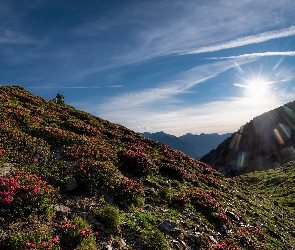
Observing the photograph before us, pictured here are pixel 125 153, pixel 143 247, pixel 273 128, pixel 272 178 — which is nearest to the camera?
pixel 143 247

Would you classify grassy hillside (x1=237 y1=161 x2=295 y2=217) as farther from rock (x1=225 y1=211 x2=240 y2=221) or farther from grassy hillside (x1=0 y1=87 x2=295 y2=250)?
rock (x1=225 y1=211 x2=240 y2=221)

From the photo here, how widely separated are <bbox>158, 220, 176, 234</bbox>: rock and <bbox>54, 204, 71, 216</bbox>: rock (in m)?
5.52

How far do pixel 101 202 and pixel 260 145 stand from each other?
460ft

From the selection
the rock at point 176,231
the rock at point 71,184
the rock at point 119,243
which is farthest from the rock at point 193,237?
the rock at point 71,184

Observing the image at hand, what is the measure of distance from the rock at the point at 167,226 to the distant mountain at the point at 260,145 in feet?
332

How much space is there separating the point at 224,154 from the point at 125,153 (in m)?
149

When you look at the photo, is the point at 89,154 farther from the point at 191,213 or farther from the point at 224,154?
the point at 224,154

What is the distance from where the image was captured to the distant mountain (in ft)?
384

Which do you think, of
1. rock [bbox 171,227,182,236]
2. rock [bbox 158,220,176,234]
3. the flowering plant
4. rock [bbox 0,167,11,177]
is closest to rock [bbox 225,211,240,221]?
rock [bbox 171,227,182,236]

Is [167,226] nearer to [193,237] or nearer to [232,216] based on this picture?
[193,237]

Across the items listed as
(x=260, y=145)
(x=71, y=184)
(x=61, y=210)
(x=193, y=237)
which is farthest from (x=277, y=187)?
(x=260, y=145)

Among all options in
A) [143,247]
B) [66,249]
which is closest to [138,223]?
[143,247]

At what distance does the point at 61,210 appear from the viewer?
13.8 m

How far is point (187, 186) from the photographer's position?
2425cm
